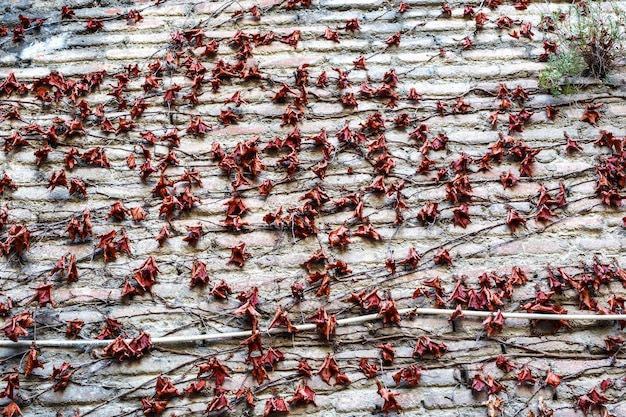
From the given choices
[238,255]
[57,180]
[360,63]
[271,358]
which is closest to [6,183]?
[57,180]

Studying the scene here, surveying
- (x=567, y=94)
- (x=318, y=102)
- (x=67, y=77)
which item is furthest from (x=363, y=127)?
(x=67, y=77)

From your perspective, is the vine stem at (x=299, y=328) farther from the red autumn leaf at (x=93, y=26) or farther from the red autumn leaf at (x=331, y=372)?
the red autumn leaf at (x=93, y=26)

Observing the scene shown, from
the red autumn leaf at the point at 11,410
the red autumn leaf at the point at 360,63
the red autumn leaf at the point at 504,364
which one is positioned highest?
the red autumn leaf at the point at 360,63

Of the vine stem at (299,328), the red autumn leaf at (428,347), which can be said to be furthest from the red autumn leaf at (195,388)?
the red autumn leaf at (428,347)

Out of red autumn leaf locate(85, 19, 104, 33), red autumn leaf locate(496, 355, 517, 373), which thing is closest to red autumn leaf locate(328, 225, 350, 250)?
red autumn leaf locate(496, 355, 517, 373)

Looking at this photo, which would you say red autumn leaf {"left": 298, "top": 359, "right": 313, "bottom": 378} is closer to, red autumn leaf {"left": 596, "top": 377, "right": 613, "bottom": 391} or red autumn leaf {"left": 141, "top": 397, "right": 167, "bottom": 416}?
red autumn leaf {"left": 141, "top": 397, "right": 167, "bottom": 416}

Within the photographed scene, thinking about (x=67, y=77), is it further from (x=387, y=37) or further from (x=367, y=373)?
(x=367, y=373)
